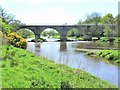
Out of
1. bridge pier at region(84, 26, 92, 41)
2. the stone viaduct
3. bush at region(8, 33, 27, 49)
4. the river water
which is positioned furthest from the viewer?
the stone viaduct

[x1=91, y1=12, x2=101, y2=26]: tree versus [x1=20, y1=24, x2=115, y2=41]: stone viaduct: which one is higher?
[x1=91, y1=12, x2=101, y2=26]: tree

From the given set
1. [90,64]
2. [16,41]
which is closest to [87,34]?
[16,41]

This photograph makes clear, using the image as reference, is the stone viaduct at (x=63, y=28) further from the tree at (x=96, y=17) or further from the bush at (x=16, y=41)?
the bush at (x=16, y=41)

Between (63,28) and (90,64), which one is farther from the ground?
(63,28)

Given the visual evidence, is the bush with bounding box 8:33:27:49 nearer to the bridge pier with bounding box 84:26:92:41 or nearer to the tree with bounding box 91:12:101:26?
the bridge pier with bounding box 84:26:92:41

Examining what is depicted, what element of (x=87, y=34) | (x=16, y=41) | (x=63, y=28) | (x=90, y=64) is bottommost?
(x=90, y=64)

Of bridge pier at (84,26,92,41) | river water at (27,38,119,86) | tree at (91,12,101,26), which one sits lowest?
river water at (27,38,119,86)

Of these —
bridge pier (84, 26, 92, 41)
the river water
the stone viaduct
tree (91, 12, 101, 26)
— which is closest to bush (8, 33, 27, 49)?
the river water

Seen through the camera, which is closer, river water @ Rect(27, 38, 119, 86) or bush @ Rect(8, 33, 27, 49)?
river water @ Rect(27, 38, 119, 86)

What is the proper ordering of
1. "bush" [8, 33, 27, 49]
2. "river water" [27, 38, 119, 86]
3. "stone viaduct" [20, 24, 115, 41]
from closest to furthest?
"river water" [27, 38, 119, 86]
"bush" [8, 33, 27, 49]
"stone viaduct" [20, 24, 115, 41]

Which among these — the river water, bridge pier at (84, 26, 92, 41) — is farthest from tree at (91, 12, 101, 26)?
the river water

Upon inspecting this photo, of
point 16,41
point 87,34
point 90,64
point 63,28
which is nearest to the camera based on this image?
point 90,64

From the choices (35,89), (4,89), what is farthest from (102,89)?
(4,89)

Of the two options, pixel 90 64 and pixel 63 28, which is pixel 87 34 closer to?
pixel 63 28
